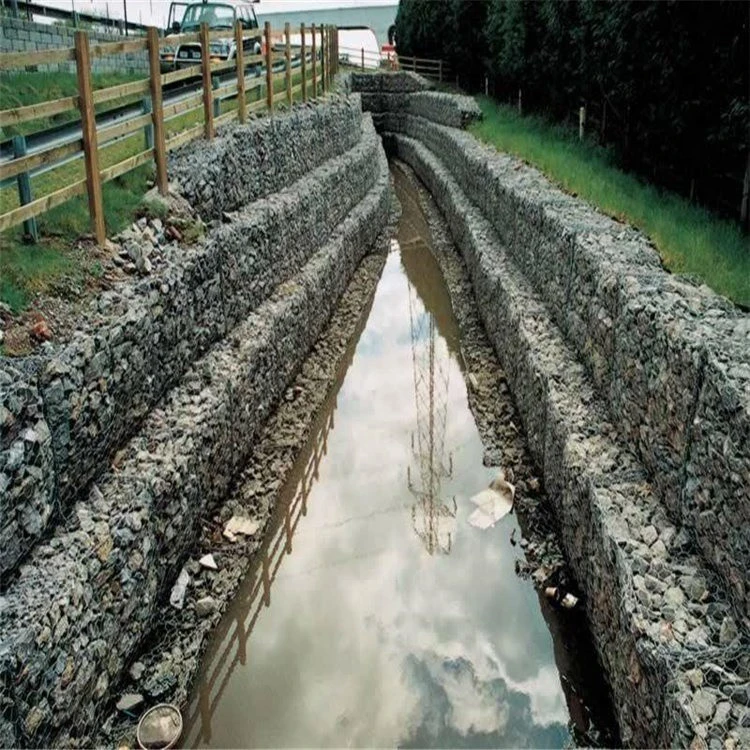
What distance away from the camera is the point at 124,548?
543 cm

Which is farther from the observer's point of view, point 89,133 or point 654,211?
point 654,211

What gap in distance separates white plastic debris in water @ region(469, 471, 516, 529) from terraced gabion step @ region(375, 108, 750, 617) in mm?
1450

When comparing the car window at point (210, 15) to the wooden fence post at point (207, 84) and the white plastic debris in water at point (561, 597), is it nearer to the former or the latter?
the wooden fence post at point (207, 84)

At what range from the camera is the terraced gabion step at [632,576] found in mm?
4098

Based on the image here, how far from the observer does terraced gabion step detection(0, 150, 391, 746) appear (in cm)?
430

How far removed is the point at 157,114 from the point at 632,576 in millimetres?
6499

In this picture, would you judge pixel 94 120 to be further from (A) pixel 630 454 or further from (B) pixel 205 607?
(A) pixel 630 454

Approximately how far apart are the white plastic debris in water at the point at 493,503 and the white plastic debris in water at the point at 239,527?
2125 millimetres

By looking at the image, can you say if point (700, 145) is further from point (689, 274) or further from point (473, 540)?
point (473, 540)

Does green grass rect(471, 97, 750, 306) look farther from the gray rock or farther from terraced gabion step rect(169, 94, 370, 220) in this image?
the gray rock

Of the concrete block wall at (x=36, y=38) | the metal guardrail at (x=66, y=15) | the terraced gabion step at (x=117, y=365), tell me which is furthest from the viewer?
the metal guardrail at (x=66, y=15)

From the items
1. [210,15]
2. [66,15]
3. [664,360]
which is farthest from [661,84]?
[66,15]

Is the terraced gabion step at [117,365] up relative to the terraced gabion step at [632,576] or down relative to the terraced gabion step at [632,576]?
up

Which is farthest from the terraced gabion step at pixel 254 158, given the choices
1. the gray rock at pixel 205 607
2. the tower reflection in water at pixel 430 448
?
the gray rock at pixel 205 607
